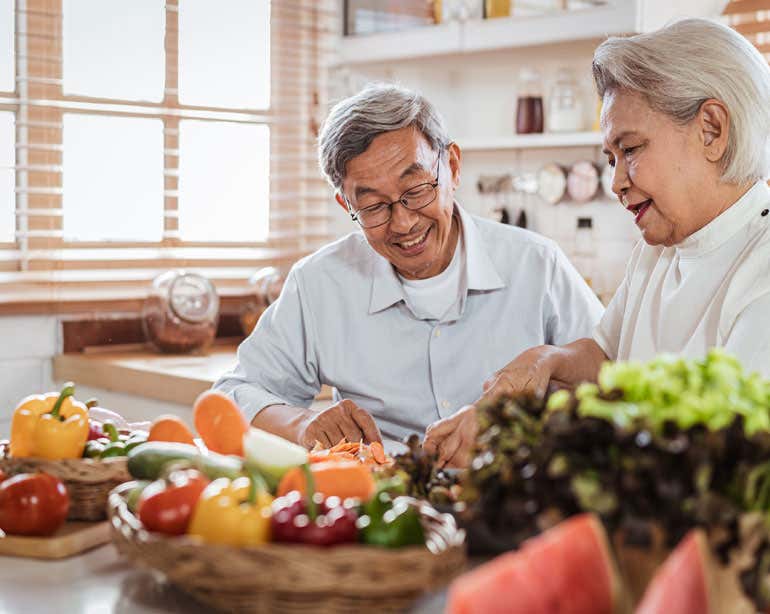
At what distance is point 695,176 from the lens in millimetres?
2096

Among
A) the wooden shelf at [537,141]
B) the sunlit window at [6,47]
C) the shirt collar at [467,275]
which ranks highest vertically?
the sunlit window at [6,47]

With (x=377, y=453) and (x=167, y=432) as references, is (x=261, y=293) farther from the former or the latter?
(x=167, y=432)

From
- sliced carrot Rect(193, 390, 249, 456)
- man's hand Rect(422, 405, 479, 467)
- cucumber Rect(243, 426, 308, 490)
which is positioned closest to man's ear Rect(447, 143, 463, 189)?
man's hand Rect(422, 405, 479, 467)

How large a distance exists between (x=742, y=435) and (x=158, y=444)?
0.89 m

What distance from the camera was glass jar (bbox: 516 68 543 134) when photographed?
13.6ft

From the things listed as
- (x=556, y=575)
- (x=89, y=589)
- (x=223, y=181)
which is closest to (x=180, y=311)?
(x=223, y=181)

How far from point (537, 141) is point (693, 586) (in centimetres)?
309

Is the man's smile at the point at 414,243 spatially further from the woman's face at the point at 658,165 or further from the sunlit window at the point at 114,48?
the sunlit window at the point at 114,48

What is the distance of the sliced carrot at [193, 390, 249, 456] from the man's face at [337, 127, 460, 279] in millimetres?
840

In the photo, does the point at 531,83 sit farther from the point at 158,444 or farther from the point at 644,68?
the point at 158,444

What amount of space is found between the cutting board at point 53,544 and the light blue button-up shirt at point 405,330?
984mm

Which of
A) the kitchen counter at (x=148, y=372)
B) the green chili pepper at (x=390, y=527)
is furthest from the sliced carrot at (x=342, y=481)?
the kitchen counter at (x=148, y=372)

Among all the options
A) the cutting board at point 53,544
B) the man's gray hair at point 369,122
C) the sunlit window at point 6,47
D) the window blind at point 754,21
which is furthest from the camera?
the sunlit window at point 6,47

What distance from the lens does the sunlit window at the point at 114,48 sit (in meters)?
4.02
